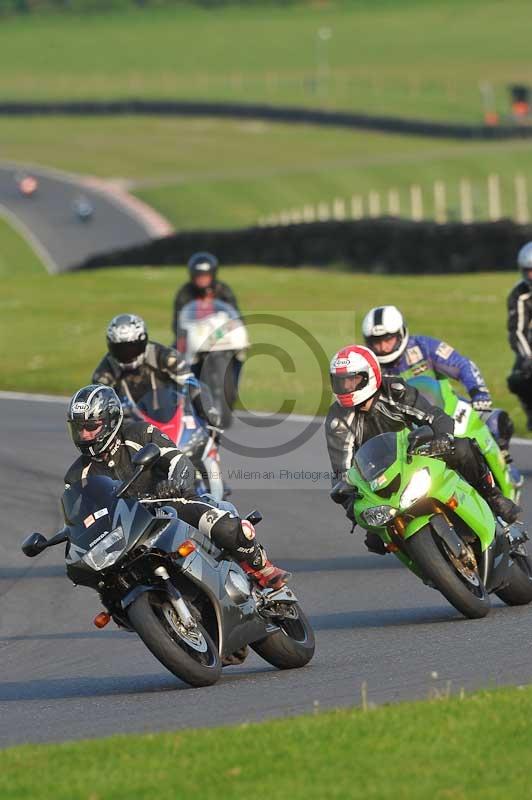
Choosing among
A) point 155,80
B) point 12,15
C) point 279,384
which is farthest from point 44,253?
point 12,15

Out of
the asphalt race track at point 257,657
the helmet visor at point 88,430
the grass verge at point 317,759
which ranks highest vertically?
the helmet visor at point 88,430

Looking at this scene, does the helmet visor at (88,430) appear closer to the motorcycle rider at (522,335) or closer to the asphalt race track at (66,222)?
the motorcycle rider at (522,335)

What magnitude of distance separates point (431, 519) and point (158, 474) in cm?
146

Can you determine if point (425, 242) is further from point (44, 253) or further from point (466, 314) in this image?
point (44, 253)

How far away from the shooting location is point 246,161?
2810 inches

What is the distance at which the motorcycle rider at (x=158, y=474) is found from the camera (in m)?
7.65

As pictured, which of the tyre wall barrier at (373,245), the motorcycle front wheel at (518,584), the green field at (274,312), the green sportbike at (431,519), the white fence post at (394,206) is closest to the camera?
the green sportbike at (431,519)

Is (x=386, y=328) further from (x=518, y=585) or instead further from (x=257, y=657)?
(x=257, y=657)

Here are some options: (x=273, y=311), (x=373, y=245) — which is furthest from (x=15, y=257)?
(x=273, y=311)

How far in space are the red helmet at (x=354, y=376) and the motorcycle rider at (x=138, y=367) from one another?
2.77m

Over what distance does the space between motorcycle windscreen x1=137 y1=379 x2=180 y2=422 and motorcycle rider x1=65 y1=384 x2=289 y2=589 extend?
345cm

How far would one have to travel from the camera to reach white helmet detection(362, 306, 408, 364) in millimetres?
10273

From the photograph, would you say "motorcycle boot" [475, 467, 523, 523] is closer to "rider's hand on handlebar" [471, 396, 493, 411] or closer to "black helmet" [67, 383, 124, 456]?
"rider's hand on handlebar" [471, 396, 493, 411]

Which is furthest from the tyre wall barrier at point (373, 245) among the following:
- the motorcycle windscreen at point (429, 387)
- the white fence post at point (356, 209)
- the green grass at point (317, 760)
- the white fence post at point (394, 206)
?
the green grass at point (317, 760)
